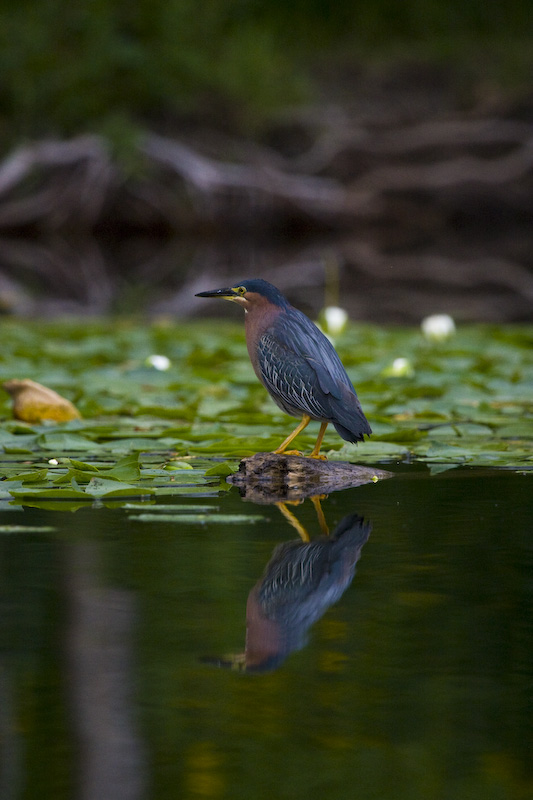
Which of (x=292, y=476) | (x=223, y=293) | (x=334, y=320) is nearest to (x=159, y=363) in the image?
(x=334, y=320)

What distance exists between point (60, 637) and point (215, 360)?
3.53 metres

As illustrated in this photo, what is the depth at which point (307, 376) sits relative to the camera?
9.55 ft

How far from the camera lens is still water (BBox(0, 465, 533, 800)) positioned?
1.33 meters

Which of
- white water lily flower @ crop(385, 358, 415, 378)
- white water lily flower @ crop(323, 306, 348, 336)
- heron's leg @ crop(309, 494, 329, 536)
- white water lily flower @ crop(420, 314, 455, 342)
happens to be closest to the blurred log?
heron's leg @ crop(309, 494, 329, 536)

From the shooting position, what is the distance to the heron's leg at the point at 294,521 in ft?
7.80

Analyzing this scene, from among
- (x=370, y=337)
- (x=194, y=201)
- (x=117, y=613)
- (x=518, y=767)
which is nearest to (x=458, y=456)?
(x=117, y=613)

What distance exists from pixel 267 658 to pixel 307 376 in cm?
131

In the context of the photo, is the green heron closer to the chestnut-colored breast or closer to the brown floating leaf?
the chestnut-colored breast

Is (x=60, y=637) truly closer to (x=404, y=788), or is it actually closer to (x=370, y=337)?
(x=404, y=788)

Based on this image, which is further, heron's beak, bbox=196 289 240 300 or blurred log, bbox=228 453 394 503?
heron's beak, bbox=196 289 240 300

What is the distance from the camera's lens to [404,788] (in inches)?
50.6

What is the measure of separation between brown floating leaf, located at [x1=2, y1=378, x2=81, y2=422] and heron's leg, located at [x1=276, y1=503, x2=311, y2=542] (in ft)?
4.26

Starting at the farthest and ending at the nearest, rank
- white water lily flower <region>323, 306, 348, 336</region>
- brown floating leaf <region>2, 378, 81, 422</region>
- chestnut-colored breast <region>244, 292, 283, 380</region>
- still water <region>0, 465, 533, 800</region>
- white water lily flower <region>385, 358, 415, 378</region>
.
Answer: white water lily flower <region>323, 306, 348, 336</region> → white water lily flower <region>385, 358, 415, 378</region> → brown floating leaf <region>2, 378, 81, 422</region> → chestnut-colored breast <region>244, 292, 283, 380</region> → still water <region>0, 465, 533, 800</region>

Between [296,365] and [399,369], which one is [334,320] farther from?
[296,365]
